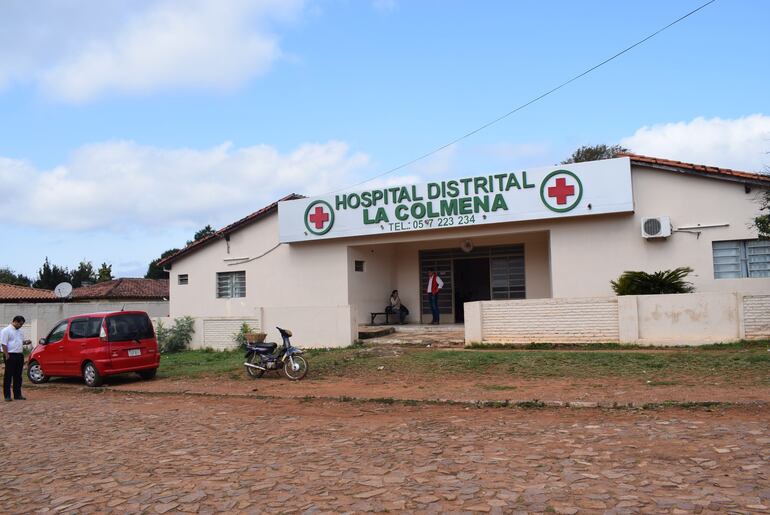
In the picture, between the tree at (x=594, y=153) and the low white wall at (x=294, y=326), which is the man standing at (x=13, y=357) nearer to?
the low white wall at (x=294, y=326)

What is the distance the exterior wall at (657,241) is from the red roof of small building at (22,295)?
3296 cm

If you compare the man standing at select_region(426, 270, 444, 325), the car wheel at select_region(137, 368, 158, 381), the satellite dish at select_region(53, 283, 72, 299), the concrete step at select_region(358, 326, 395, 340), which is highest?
the satellite dish at select_region(53, 283, 72, 299)

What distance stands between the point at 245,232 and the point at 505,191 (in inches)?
366

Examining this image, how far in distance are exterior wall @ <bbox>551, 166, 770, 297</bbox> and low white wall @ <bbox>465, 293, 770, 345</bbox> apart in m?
1.57

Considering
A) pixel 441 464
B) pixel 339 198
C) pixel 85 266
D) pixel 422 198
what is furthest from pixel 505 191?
pixel 85 266

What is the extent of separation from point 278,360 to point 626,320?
7.94 meters

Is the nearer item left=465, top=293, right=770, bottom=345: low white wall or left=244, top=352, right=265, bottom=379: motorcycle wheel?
left=244, top=352, right=265, bottom=379: motorcycle wheel

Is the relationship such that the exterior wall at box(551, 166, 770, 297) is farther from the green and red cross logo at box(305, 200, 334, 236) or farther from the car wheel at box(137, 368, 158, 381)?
the car wheel at box(137, 368, 158, 381)

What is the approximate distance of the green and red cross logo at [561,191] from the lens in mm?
16078

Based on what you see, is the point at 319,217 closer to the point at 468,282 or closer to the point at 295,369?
the point at 468,282

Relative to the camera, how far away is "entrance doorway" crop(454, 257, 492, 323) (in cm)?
2086

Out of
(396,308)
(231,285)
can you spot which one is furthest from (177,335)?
(396,308)

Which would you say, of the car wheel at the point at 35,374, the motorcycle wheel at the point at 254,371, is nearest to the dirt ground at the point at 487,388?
the motorcycle wheel at the point at 254,371

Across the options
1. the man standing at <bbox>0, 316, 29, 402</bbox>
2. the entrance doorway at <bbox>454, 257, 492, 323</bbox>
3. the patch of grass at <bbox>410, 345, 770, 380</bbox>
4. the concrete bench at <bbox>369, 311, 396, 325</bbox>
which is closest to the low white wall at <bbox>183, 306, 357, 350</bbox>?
the concrete bench at <bbox>369, 311, 396, 325</bbox>
